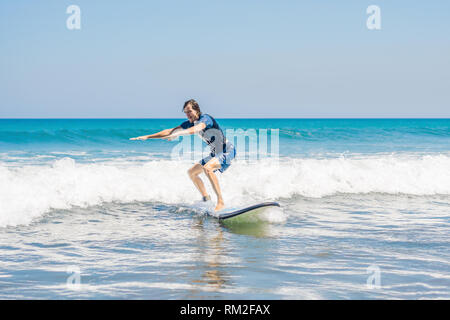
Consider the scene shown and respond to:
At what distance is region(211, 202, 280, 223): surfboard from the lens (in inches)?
317

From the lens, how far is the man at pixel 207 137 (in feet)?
25.9

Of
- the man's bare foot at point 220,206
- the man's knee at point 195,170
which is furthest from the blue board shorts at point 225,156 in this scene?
the man's bare foot at point 220,206

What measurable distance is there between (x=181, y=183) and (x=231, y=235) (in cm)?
480

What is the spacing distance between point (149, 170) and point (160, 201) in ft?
7.12

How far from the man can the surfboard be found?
304mm

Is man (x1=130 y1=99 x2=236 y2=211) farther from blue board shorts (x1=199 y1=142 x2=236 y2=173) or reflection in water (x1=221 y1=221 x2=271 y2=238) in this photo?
reflection in water (x1=221 y1=221 x2=271 y2=238)

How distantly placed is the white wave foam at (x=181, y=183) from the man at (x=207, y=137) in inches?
26.3

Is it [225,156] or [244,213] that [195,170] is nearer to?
[225,156]
